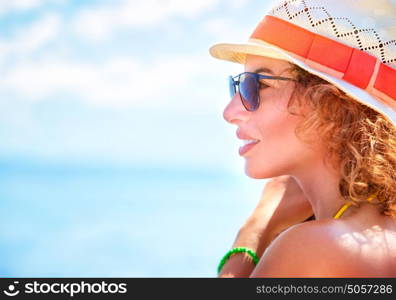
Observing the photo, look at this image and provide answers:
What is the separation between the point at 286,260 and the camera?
2100 mm

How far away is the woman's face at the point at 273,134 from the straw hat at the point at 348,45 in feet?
0.44

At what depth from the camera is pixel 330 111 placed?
248 centimetres

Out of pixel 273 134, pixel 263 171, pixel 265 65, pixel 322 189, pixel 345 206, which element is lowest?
pixel 345 206

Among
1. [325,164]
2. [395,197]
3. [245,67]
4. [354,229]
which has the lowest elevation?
[354,229]

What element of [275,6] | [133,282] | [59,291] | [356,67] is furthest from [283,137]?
[59,291]

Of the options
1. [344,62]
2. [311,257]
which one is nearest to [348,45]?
[344,62]

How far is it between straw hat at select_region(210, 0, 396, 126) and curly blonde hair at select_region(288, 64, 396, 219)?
0.23 ft

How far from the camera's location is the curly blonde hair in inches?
93.1

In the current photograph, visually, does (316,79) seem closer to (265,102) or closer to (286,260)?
(265,102)

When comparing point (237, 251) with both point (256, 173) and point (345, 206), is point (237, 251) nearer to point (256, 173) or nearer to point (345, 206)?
point (256, 173)

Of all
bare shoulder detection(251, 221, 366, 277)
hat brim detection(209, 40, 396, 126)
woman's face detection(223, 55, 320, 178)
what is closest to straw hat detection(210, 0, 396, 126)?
hat brim detection(209, 40, 396, 126)

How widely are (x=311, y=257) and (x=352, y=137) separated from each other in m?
0.59

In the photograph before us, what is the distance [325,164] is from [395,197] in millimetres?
297

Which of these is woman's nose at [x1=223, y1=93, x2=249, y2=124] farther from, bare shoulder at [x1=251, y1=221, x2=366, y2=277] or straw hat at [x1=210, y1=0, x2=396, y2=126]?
bare shoulder at [x1=251, y1=221, x2=366, y2=277]
